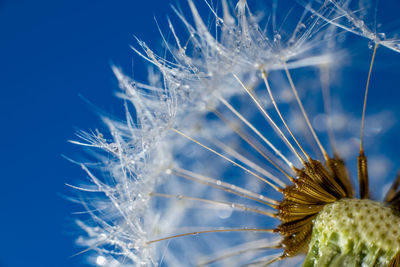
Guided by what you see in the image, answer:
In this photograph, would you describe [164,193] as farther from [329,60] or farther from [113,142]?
[329,60]

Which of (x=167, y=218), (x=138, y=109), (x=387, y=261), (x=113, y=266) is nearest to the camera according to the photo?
(x=387, y=261)

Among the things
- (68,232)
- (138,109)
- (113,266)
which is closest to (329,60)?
(138,109)

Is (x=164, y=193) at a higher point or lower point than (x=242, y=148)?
lower

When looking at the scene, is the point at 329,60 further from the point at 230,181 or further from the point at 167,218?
the point at 167,218

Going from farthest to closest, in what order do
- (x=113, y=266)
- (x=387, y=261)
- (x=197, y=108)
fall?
(x=113, y=266) < (x=197, y=108) < (x=387, y=261)


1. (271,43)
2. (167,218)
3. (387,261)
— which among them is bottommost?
(387,261)

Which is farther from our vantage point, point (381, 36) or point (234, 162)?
point (234, 162)

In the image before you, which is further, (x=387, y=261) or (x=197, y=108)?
(x=197, y=108)

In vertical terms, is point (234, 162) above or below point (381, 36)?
below
